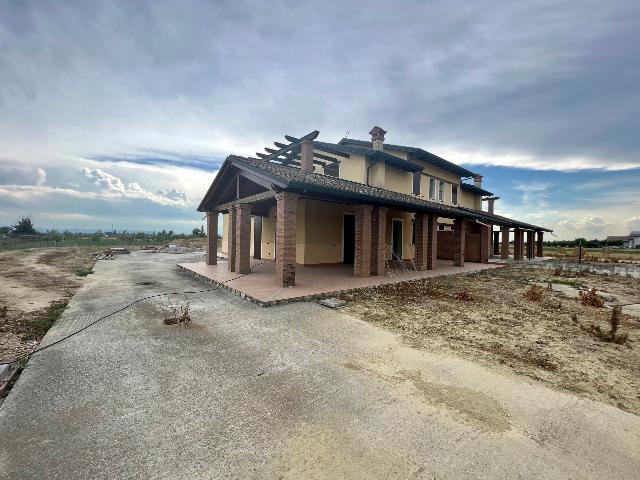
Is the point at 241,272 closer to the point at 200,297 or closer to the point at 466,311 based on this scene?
the point at 200,297

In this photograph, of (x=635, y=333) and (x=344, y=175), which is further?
(x=344, y=175)

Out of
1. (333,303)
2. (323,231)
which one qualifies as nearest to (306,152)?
(323,231)

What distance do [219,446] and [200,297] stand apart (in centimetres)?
652

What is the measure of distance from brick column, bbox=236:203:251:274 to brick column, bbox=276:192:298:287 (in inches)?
124

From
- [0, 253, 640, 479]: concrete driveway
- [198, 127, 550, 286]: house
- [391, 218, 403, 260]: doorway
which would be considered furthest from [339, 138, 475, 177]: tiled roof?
[0, 253, 640, 479]: concrete driveway

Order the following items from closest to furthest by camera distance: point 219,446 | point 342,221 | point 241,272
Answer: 1. point 219,446
2. point 241,272
3. point 342,221

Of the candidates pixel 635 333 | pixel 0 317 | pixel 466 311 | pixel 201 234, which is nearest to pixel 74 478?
pixel 0 317

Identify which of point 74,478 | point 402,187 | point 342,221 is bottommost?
point 74,478

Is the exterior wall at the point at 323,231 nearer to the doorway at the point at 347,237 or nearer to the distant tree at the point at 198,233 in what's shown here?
the doorway at the point at 347,237

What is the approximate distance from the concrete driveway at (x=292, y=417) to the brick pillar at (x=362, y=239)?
6153 millimetres

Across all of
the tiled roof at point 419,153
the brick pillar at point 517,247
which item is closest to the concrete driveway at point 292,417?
the tiled roof at point 419,153

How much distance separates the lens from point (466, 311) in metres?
7.23

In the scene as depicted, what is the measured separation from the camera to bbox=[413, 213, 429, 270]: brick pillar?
1427 cm

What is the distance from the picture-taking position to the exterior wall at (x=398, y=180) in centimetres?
1661
